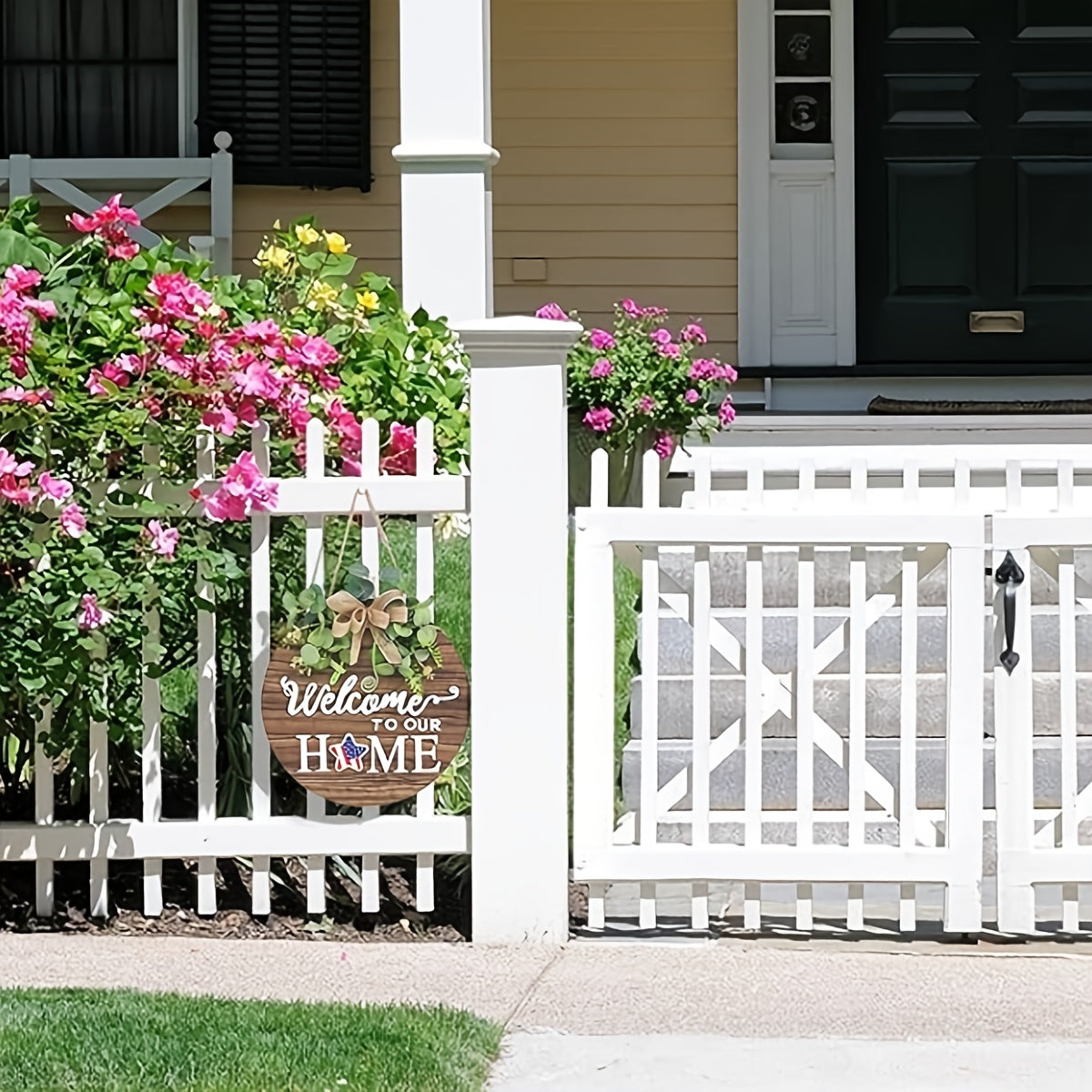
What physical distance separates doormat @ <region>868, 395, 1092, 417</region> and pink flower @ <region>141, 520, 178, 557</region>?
4957 mm

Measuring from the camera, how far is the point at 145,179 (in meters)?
9.12

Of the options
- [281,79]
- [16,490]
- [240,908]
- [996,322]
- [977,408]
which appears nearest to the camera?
[16,490]

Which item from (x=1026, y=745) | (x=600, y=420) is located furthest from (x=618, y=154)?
(x=1026, y=745)

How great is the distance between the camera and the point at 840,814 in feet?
17.2

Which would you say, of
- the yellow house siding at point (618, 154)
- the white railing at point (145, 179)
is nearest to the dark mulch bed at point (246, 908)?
the white railing at point (145, 179)

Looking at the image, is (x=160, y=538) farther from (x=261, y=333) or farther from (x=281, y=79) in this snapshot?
(x=281, y=79)

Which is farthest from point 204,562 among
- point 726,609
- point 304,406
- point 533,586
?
point 726,609

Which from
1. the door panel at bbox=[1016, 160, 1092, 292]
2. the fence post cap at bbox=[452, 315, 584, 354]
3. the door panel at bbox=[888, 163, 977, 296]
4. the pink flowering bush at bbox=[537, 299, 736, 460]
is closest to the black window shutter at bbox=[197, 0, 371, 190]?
the pink flowering bush at bbox=[537, 299, 736, 460]

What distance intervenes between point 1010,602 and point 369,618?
1.52 m

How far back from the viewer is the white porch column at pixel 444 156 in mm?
7012

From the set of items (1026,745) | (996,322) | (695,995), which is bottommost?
(695,995)

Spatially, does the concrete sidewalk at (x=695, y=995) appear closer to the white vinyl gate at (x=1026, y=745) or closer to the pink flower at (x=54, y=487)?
the white vinyl gate at (x=1026, y=745)

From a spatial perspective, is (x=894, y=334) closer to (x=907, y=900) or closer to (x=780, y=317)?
(x=780, y=317)

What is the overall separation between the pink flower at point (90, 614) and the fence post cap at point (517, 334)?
3.36ft
